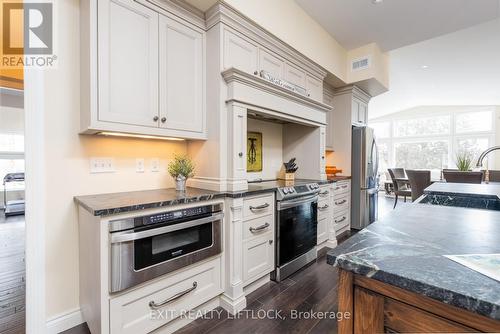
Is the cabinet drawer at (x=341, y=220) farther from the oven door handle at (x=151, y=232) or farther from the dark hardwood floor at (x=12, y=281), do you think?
the dark hardwood floor at (x=12, y=281)

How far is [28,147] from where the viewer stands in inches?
58.3

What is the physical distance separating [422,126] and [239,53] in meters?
8.48

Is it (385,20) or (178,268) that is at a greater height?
(385,20)

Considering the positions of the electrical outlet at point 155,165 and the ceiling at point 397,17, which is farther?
the ceiling at point 397,17

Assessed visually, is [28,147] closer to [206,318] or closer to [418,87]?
[206,318]

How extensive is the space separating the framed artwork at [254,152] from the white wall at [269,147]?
64 millimetres

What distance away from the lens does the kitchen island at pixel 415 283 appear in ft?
1.59

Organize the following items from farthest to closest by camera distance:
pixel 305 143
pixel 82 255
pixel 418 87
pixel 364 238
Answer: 1. pixel 418 87
2. pixel 305 143
3. pixel 82 255
4. pixel 364 238

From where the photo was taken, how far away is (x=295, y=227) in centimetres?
243

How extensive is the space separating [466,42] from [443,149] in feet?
16.5

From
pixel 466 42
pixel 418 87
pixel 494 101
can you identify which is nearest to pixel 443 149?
pixel 494 101

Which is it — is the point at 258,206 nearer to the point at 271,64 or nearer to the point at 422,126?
the point at 271,64

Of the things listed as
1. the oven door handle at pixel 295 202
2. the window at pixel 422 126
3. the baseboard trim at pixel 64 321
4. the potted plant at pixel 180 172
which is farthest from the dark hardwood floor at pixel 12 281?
the window at pixel 422 126

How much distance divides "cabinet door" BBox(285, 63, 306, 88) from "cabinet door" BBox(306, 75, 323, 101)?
12cm
